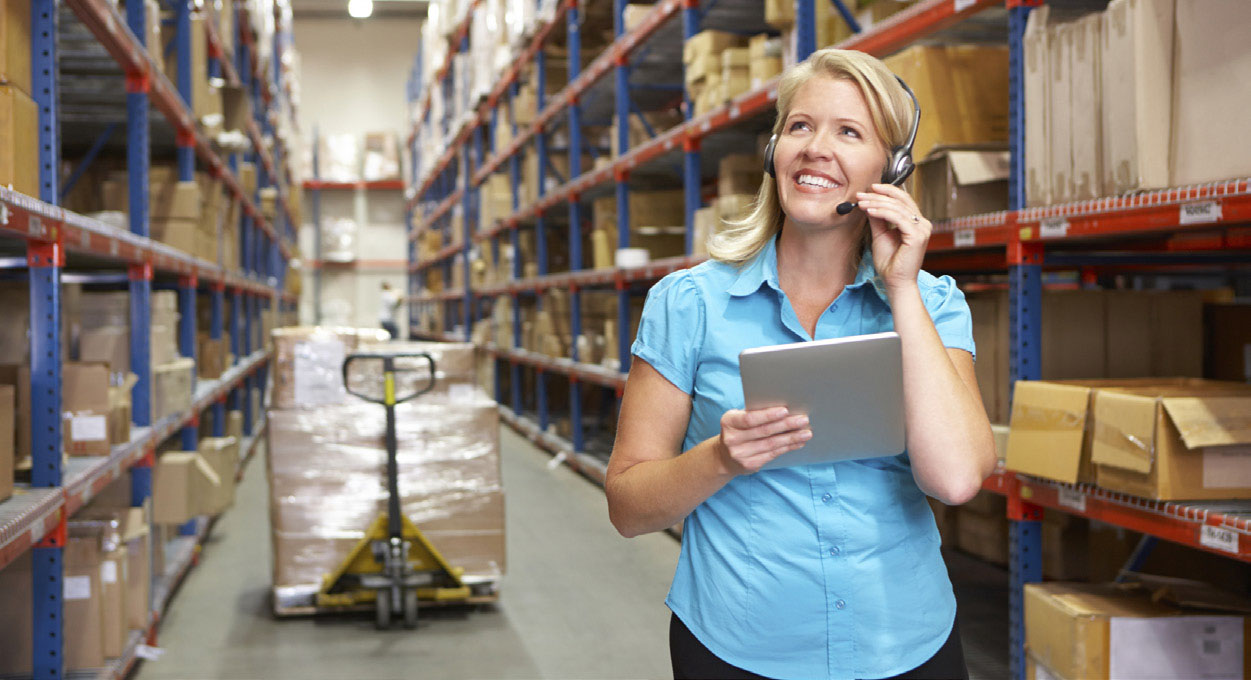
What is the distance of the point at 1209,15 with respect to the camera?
227cm

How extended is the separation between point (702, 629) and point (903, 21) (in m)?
2.42

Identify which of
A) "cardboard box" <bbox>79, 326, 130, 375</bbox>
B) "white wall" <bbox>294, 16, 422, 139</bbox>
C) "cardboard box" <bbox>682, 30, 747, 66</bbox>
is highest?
"white wall" <bbox>294, 16, 422, 139</bbox>

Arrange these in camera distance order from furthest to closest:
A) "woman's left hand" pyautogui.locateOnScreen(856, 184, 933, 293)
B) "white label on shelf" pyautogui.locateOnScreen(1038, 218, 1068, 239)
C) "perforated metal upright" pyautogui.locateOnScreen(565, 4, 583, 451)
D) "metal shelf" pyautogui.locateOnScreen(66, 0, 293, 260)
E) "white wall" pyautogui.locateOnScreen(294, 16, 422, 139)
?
"white wall" pyautogui.locateOnScreen(294, 16, 422, 139)
"perforated metal upright" pyautogui.locateOnScreen(565, 4, 583, 451)
"metal shelf" pyautogui.locateOnScreen(66, 0, 293, 260)
"white label on shelf" pyautogui.locateOnScreen(1038, 218, 1068, 239)
"woman's left hand" pyautogui.locateOnScreen(856, 184, 933, 293)

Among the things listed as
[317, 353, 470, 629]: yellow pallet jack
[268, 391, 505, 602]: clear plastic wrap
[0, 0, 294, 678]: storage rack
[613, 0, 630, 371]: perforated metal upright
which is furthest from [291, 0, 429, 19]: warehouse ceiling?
[317, 353, 470, 629]: yellow pallet jack

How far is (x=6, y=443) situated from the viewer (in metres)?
2.58

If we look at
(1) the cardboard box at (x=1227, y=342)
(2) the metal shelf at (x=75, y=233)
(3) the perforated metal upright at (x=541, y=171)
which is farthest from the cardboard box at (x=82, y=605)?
(3) the perforated metal upright at (x=541, y=171)

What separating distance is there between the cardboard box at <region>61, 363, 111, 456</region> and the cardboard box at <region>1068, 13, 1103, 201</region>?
2.94m

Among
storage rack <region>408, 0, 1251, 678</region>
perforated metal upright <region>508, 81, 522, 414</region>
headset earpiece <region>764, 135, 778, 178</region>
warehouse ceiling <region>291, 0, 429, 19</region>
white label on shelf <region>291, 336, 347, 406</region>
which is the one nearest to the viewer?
headset earpiece <region>764, 135, 778, 178</region>

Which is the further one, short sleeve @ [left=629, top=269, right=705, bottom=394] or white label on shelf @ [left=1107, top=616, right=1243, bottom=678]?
white label on shelf @ [left=1107, top=616, right=1243, bottom=678]

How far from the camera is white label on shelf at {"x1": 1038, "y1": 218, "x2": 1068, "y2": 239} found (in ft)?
8.69

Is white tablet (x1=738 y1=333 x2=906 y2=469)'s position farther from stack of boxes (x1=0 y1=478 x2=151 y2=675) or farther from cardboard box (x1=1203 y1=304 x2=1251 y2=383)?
cardboard box (x1=1203 y1=304 x2=1251 y2=383)

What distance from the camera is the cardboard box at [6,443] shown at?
257 centimetres

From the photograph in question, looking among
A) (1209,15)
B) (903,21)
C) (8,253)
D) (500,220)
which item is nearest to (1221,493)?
(1209,15)

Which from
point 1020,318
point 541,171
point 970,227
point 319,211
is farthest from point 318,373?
point 319,211
